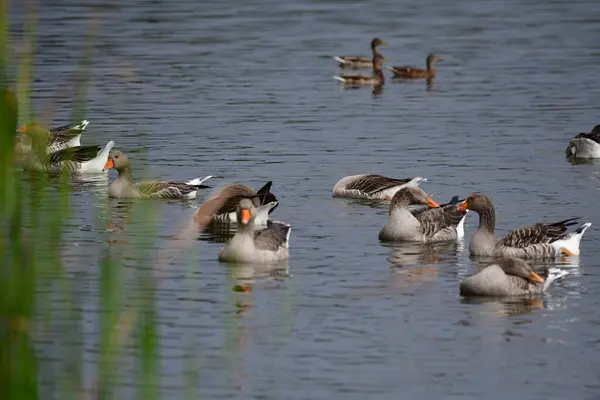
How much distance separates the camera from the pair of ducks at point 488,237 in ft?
52.5

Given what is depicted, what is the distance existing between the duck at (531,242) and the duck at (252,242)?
2.59 metres

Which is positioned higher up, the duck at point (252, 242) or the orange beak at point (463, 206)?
the orange beak at point (463, 206)

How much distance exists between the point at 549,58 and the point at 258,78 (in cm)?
911

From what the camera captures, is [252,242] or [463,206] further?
[463,206]

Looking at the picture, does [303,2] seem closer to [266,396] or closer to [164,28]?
[164,28]

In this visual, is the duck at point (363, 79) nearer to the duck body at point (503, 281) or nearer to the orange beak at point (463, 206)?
the orange beak at point (463, 206)

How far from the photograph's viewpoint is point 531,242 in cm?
1808

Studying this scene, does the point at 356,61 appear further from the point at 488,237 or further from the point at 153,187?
the point at 488,237

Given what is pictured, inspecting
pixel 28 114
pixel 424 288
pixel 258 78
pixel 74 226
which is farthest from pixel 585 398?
pixel 258 78

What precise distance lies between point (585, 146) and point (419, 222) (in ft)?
24.7

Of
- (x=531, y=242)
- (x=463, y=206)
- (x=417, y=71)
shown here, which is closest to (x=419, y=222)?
(x=463, y=206)

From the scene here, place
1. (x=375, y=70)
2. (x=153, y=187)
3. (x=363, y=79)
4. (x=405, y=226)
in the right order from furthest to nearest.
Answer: (x=375, y=70)
(x=363, y=79)
(x=153, y=187)
(x=405, y=226)

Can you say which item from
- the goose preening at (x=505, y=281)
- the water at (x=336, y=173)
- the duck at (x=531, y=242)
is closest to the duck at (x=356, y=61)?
the water at (x=336, y=173)

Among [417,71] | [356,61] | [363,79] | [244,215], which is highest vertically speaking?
[356,61]
